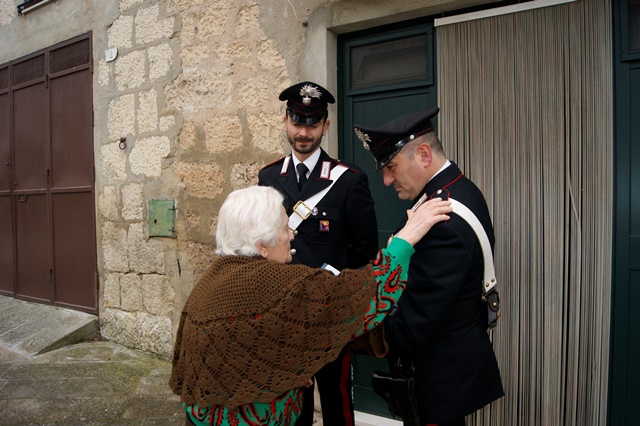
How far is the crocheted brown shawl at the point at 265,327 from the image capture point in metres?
1.48

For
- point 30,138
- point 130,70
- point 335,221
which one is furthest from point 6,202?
point 335,221

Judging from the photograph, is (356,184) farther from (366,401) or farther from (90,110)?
(90,110)

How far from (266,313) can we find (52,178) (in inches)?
195

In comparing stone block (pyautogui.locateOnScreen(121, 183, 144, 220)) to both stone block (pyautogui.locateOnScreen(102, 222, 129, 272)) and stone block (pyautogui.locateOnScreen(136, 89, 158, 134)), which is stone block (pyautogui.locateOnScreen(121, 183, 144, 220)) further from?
stone block (pyautogui.locateOnScreen(136, 89, 158, 134))

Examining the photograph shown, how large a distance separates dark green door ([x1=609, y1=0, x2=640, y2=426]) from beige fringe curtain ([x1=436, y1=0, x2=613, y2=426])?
2.9 inches

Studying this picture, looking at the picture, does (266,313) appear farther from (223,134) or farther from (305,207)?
(223,134)

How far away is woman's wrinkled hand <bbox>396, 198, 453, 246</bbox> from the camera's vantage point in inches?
65.6

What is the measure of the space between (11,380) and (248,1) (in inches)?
141

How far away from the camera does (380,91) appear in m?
3.26

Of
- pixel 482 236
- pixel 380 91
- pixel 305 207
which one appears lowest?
pixel 482 236

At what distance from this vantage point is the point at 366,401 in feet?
11.0

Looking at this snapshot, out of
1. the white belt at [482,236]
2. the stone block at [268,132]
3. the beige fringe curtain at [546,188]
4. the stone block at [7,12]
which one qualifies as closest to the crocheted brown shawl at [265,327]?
the white belt at [482,236]

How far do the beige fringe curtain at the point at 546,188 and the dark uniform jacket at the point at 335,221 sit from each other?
74 centimetres

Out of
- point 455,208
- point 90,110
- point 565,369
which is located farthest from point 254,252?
point 90,110
